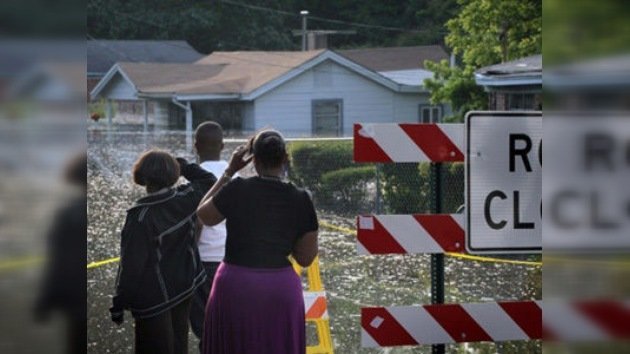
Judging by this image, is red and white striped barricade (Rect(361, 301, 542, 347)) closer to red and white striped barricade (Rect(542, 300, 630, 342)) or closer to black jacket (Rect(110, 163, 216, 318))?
black jacket (Rect(110, 163, 216, 318))

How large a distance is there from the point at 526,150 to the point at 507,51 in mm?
14241

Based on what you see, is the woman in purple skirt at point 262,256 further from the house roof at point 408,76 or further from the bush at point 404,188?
the house roof at point 408,76

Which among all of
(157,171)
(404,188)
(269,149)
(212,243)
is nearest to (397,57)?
(404,188)

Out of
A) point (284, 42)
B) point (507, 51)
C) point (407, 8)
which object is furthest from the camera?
point (284, 42)

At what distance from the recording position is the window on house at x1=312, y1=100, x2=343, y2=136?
96.4ft

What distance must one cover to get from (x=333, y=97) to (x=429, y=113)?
8.73ft

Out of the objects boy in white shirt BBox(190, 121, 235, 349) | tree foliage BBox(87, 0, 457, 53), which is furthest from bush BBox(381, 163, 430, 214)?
tree foliage BBox(87, 0, 457, 53)

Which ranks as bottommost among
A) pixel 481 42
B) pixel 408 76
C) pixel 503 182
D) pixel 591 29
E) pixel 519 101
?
pixel 503 182

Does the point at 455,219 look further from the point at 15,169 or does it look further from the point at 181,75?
the point at 181,75

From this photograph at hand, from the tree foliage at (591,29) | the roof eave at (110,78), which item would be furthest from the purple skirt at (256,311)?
the roof eave at (110,78)

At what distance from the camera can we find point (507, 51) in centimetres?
1792

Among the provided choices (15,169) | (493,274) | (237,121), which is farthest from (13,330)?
(237,121)

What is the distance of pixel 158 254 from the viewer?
15.9 feet

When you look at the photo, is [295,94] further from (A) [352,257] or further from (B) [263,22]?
(A) [352,257]
